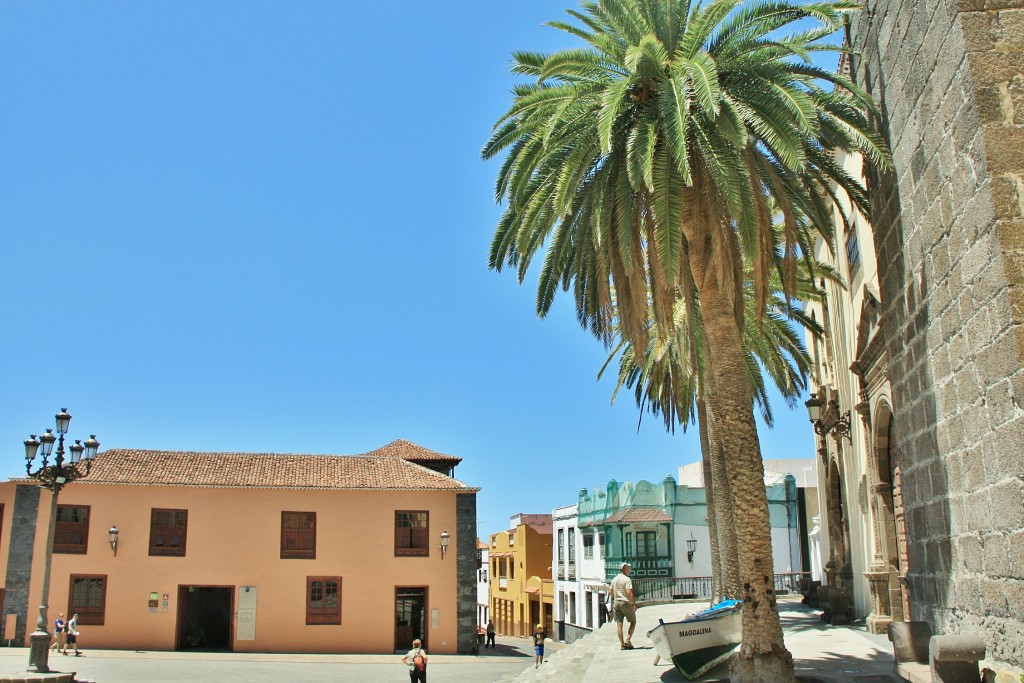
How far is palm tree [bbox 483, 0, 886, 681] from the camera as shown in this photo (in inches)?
411

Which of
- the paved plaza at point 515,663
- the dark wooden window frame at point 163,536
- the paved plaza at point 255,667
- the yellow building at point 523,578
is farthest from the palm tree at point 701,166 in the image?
the yellow building at point 523,578

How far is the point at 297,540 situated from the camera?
102 ft

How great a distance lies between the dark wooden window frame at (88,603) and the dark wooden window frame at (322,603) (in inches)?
253

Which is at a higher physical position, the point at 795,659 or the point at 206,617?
the point at 795,659

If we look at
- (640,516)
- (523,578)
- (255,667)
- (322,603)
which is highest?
(640,516)

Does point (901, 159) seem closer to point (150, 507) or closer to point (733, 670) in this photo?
point (733, 670)

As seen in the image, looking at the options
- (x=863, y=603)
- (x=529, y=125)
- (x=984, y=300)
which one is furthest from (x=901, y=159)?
(x=863, y=603)

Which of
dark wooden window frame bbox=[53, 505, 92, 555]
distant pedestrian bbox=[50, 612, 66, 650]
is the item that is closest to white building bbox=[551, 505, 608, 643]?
dark wooden window frame bbox=[53, 505, 92, 555]

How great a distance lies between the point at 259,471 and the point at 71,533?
6184 millimetres

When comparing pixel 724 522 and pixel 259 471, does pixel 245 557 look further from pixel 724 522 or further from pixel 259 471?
pixel 724 522

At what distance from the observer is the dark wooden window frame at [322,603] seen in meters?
30.4

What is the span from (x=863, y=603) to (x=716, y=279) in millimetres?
11645

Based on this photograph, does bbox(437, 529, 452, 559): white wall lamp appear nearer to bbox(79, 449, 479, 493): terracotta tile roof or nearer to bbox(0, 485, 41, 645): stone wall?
bbox(79, 449, 479, 493): terracotta tile roof

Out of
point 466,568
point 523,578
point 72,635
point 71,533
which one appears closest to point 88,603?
point 71,533
